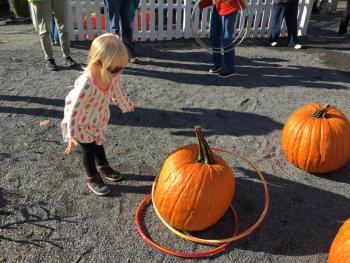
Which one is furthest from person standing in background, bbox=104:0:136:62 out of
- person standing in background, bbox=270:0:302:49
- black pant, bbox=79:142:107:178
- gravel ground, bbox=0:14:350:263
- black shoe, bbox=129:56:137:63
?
person standing in background, bbox=270:0:302:49

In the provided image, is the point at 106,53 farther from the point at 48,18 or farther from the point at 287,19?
the point at 287,19

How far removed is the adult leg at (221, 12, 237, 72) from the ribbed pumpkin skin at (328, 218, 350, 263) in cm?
437

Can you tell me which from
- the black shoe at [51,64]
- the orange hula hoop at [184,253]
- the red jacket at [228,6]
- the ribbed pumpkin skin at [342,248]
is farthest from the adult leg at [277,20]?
the ribbed pumpkin skin at [342,248]

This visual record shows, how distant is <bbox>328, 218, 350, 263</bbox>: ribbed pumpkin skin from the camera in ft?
8.49

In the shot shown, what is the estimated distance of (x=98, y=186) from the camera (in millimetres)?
3662

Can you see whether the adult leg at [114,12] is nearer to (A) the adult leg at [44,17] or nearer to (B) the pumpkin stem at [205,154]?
(A) the adult leg at [44,17]

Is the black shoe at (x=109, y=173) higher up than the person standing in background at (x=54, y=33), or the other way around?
the person standing in background at (x=54, y=33)

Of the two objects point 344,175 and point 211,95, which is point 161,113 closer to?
point 211,95

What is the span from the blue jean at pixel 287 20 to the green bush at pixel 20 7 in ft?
24.2

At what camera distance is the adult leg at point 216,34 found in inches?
253

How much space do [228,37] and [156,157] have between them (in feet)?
10.3

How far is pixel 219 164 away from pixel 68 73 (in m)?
4.43

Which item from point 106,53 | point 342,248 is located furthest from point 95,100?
point 342,248

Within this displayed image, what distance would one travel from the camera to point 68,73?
260 inches
